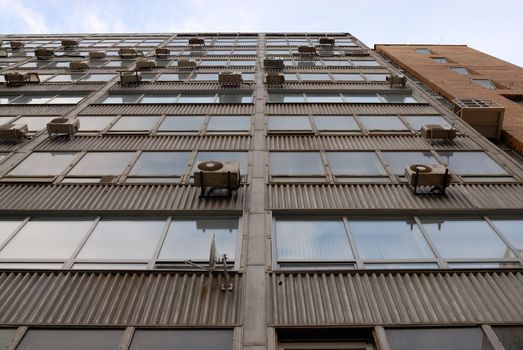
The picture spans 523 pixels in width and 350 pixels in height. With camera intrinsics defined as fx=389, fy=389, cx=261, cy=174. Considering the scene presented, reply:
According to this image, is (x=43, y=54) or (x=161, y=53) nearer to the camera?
(x=161, y=53)

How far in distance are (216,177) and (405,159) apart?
6.48 metres

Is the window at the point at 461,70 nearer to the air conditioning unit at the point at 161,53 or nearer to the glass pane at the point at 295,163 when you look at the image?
the glass pane at the point at 295,163

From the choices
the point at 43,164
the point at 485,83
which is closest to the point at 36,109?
the point at 43,164

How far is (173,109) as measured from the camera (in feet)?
→ 55.9

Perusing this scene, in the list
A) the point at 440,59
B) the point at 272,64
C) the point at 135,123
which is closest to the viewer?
the point at 135,123

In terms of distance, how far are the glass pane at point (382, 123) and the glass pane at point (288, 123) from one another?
2331 mm

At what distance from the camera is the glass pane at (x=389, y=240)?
28.6 feet

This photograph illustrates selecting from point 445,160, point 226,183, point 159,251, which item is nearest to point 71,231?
point 159,251

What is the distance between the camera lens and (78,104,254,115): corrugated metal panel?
16656 mm

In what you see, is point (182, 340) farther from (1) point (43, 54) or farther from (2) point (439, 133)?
(1) point (43, 54)

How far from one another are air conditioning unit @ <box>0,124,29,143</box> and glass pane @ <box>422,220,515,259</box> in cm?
1379

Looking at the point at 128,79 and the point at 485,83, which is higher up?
the point at 485,83

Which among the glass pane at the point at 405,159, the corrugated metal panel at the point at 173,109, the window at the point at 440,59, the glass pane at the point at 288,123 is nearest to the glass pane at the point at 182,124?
the corrugated metal panel at the point at 173,109

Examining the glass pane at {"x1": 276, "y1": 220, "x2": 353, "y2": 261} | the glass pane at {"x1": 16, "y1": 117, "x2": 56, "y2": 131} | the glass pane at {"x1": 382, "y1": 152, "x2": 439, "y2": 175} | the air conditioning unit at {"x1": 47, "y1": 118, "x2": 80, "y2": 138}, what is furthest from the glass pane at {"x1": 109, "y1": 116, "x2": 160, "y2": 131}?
the glass pane at {"x1": 382, "y1": 152, "x2": 439, "y2": 175}
